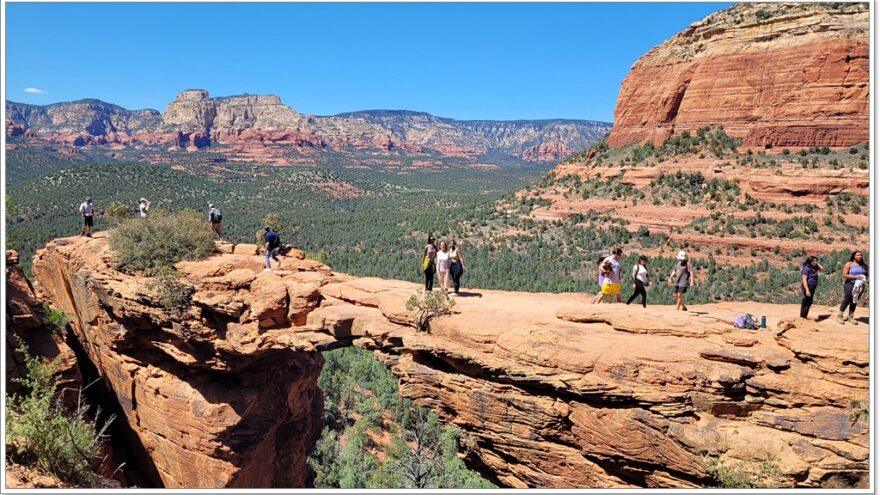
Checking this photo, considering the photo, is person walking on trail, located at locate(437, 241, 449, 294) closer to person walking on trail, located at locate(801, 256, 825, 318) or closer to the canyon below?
the canyon below

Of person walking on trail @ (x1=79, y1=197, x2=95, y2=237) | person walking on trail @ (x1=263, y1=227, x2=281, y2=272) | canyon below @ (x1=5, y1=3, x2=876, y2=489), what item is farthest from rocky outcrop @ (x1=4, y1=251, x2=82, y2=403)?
person walking on trail @ (x1=263, y1=227, x2=281, y2=272)

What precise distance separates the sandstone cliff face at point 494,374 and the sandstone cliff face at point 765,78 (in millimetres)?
35906

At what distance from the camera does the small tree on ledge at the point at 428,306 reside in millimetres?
11172

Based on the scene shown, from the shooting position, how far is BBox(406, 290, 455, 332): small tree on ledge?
1117 cm

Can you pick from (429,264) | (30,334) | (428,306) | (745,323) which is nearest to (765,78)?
(745,323)

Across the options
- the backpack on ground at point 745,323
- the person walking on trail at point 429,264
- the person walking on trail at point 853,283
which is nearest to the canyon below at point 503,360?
the backpack on ground at point 745,323

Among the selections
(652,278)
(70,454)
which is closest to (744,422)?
(70,454)

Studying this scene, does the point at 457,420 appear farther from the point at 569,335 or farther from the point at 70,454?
the point at 70,454

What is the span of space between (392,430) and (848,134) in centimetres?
3915

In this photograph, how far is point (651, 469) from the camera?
892cm

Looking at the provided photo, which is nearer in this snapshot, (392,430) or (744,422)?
(744,422)

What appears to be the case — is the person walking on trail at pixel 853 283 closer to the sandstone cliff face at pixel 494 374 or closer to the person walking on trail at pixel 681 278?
the sandstone cliff face at pixel 494 374

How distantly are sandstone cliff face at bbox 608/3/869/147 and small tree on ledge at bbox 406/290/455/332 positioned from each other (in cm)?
3993

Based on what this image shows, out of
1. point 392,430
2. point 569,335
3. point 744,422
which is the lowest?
point 392,430
